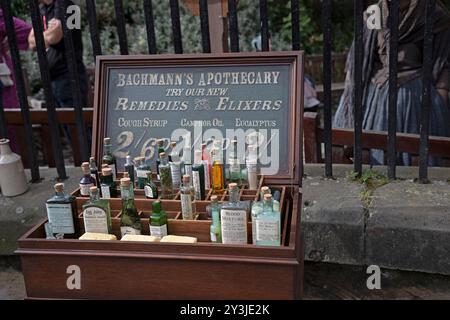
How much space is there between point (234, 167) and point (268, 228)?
17.4 inches

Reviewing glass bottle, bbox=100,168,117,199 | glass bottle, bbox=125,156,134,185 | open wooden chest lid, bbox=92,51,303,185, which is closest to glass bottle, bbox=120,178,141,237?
glass bottle, bbox=100,168,117,199

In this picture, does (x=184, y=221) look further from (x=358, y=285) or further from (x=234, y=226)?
(x=358, y=285)

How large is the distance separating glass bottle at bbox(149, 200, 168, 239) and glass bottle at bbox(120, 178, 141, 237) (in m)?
0.08

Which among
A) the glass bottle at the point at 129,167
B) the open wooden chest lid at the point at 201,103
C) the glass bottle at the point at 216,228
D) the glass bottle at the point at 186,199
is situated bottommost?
the glass bottle at the point at 216,228

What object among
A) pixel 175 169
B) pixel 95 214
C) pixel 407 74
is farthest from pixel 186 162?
pixel 407 74

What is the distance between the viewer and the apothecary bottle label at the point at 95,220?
1884 millimetres

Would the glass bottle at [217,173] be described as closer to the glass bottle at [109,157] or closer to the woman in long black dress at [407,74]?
the glass bottle at [109,157]

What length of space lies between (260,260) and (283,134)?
0.67 metres

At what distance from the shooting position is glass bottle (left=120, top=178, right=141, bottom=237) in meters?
1.91

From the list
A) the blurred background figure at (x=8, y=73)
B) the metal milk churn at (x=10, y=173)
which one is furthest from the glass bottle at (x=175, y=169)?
the blurred background figure at (x=8, y=73)

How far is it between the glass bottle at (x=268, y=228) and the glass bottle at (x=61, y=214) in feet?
2.22

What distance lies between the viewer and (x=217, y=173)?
211 cm

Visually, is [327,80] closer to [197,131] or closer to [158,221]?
[197,131]

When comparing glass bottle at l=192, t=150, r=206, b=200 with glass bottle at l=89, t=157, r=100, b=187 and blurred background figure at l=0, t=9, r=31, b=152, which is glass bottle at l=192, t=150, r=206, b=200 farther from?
blurred background figure at l=0, t=9, r=31, b=152
